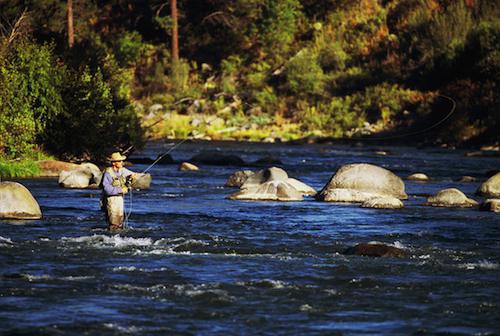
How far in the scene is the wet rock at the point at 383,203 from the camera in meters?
25.3

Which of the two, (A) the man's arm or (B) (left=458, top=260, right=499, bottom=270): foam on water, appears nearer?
(B) (left=458, top=260, right=499, bottom=270): foam on water

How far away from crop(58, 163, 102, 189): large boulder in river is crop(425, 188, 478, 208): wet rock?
30.2 feet

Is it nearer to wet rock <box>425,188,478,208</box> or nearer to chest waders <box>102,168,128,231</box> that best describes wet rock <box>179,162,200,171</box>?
wet rock <box>425,188,478,208</box>

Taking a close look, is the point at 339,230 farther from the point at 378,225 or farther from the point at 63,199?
the point at 63,199

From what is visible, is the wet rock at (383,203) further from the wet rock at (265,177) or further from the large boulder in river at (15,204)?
the large boulder in river at (15,204)

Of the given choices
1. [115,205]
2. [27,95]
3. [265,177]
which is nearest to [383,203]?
[265,177]

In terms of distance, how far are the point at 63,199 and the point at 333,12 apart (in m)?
46.6

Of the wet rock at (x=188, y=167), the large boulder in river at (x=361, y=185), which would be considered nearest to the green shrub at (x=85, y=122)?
the wet rock at (x=188, y=167)

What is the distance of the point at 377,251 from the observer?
57.5ft

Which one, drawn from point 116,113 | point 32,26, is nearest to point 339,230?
point 116,113

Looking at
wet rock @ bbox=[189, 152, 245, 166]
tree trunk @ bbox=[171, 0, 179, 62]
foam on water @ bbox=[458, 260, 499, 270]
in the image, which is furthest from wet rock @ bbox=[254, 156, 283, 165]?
tree trunk @ bbox=[171, 0, 179, 62]

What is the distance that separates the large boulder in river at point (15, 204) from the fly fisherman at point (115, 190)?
2335mm

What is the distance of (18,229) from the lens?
19875 millimetres

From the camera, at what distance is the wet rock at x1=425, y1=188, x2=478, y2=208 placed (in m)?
25.7
